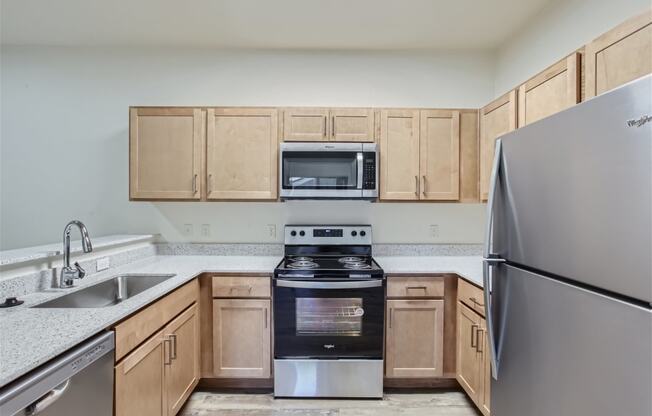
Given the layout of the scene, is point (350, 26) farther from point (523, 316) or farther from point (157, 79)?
point (523, 316)

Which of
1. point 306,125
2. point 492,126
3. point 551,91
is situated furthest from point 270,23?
point 551,91

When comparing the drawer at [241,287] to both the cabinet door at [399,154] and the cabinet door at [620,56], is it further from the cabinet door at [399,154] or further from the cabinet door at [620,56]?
the cabinet door at [620,56]

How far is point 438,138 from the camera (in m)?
2.45

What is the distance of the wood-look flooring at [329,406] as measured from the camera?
6.70ft

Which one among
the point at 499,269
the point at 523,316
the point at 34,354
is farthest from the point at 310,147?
the point at 34,354

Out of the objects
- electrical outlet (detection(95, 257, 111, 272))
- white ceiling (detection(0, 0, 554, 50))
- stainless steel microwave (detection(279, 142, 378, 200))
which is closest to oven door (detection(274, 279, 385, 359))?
stainless steel microwave (detection(279, 142, 378, 200))

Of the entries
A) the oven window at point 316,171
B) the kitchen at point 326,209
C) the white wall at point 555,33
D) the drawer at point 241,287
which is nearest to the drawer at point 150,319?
the kitchen at point 326,209

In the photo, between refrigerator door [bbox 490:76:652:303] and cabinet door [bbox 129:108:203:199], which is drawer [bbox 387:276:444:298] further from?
cabinet door [bbox 129:108:203:199]

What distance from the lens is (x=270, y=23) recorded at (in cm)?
234

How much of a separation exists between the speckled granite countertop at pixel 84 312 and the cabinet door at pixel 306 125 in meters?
1.02

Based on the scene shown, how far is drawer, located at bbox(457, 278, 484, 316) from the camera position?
1860 millimetres

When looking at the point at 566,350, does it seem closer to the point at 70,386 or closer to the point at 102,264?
the point at 70,386

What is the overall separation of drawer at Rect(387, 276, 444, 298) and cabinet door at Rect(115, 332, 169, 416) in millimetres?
1475

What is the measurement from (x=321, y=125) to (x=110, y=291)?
6.00ft
